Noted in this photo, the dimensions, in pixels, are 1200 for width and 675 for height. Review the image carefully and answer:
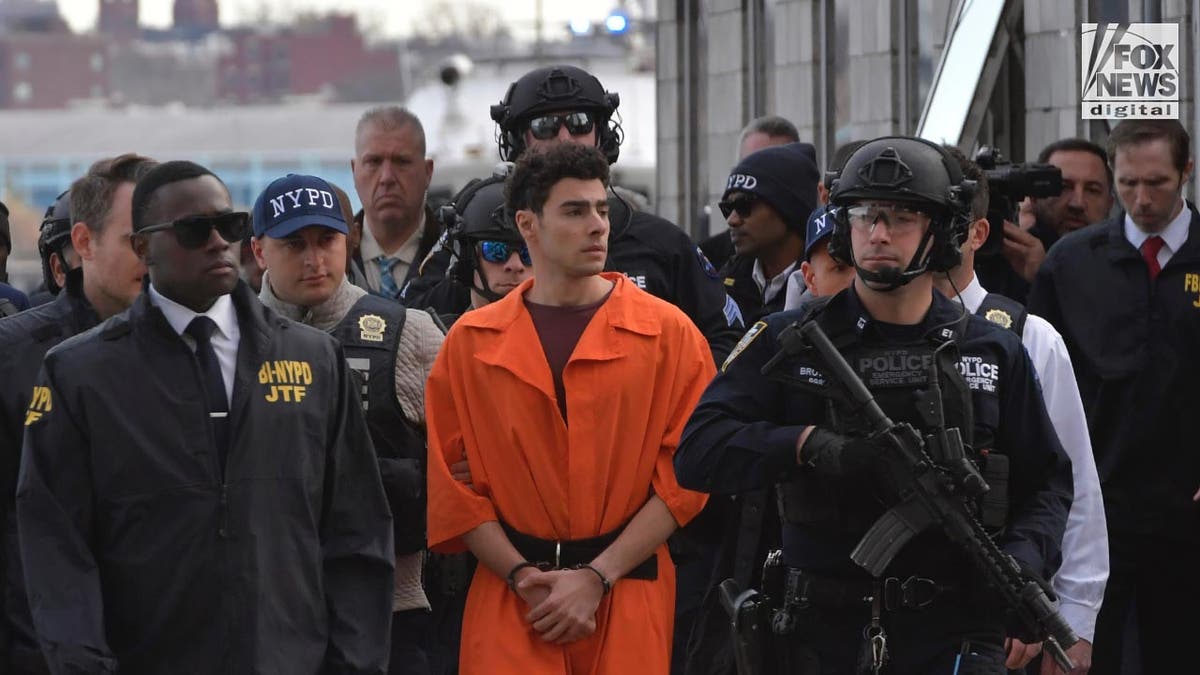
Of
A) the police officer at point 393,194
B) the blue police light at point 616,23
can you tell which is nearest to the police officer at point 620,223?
the police officer at point 393,194

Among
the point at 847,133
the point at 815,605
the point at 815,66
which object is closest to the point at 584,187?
the point at 815,605

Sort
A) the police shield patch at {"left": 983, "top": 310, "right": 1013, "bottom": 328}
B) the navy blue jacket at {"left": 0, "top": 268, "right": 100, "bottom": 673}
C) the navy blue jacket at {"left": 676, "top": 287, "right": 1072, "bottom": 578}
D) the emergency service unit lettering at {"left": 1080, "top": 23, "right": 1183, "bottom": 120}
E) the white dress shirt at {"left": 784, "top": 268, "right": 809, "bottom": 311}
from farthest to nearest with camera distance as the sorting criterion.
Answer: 1. the emergency service unit lettering at {"left": 1080, "top": 23, "right": 1183, "bottom": 120}
2. the white dress shirt at {"left": 784, "top": 268, "right": 809, "bottom": 311}
3. the police shield patch at {"left": 983, "top": 310, "right": 1013, "bottom": 328}
4. the navy blue jacket at {"left": 0, "top": 268, "right": 100, "bottom": 673}
5. the navy blue jacket at {"left": 676, "top": 287, "right": 1072, "bottom": 578}

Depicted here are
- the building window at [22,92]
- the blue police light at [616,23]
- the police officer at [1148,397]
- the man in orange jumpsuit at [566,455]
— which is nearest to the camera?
the man in orange jumpsuit at [566,455]

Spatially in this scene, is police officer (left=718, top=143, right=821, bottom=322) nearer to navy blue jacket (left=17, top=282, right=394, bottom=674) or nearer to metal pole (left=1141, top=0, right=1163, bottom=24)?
metal pole (left=1141, top=0, right=1163, bottom=24)

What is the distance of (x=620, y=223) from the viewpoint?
778 cm

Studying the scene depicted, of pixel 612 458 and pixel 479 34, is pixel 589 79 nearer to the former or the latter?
pixel 612 458

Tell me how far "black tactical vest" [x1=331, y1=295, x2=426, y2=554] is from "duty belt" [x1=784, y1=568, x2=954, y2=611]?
1379 millimetres

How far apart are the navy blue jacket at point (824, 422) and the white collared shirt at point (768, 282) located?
2.66 m

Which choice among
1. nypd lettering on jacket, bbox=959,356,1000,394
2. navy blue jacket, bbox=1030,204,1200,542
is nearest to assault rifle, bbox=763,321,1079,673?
nypd lettering on jacket, bbox=959,356,1000,394

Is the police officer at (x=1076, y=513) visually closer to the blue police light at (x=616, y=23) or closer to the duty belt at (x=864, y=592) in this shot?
the duty belt at (x=864, y=592)

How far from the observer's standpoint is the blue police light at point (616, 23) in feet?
50.5

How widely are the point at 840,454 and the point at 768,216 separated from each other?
331 cm

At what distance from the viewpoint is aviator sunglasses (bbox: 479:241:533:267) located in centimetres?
772

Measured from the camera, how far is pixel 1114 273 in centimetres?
854
